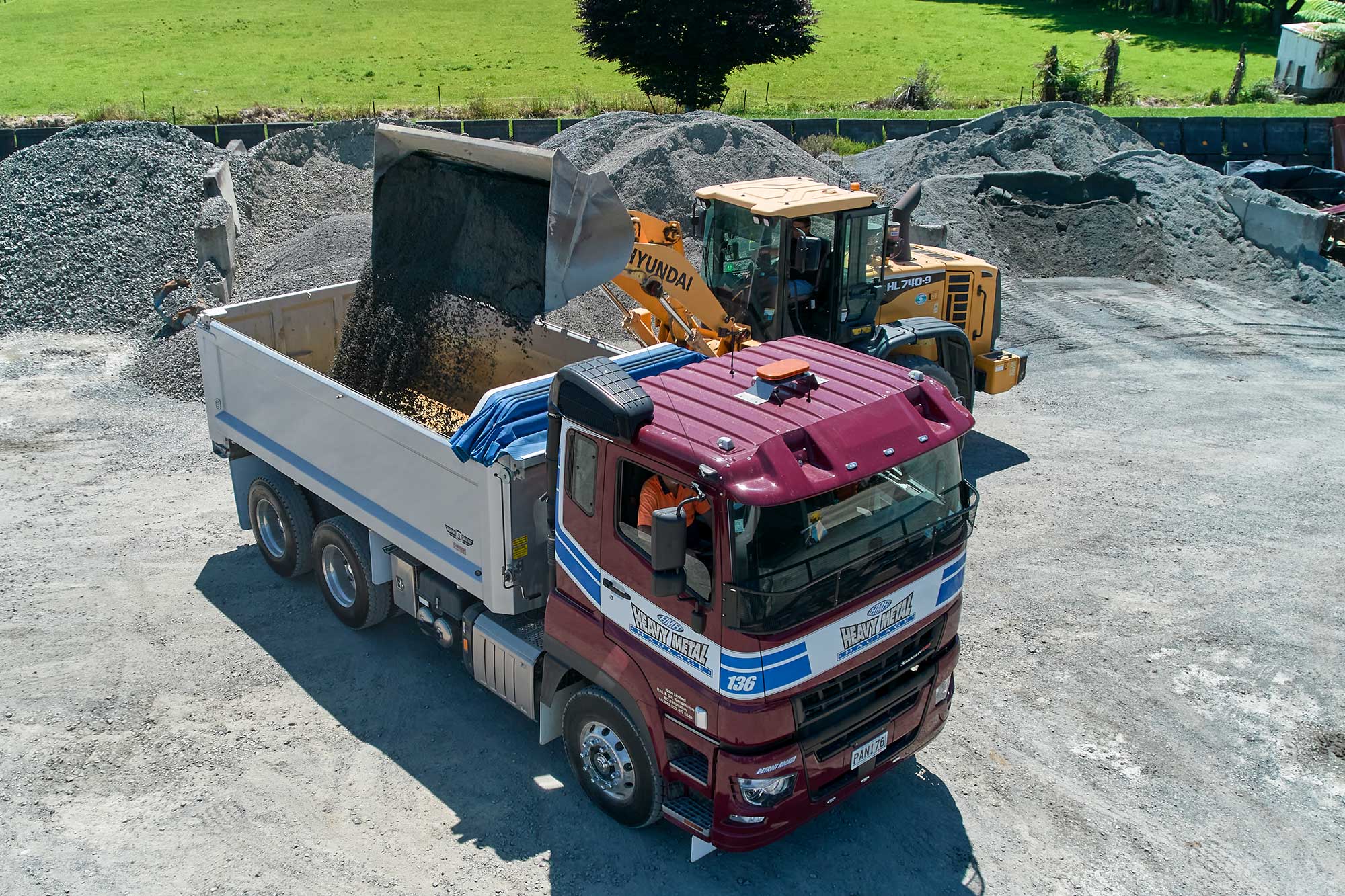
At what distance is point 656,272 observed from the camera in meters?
11.1

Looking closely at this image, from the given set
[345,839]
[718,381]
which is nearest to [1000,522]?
[718,381]

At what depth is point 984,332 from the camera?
13109mm

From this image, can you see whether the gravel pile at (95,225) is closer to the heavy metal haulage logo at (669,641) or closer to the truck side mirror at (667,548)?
the heavy metal haulage logo at (669,641)

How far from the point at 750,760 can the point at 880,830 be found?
1586mm

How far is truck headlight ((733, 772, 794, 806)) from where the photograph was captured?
573 cm

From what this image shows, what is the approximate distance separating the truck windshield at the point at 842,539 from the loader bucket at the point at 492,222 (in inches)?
138

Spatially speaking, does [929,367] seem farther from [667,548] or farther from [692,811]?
[667,548]

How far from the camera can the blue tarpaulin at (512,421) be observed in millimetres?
6664

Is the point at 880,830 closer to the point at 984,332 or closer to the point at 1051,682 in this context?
the point at 1051,682

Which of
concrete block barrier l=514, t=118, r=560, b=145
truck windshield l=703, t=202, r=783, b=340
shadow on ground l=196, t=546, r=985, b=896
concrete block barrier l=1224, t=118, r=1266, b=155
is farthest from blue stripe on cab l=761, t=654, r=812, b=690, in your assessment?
concrete block barrier l=1224, t=118, r=1266, b=155

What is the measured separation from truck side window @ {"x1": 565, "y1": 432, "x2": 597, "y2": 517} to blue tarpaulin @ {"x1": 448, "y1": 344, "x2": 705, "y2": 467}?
54cm

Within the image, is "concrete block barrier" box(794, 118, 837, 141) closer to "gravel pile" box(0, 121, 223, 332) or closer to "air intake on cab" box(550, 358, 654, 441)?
"gravel pile" box(0, 121, 223, 332)

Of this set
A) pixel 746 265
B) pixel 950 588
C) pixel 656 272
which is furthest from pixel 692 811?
pixel 746 265

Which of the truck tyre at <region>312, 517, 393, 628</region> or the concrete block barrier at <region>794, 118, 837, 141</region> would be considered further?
the concrete block barrier at <region>794, 118, 837, 141</region>
